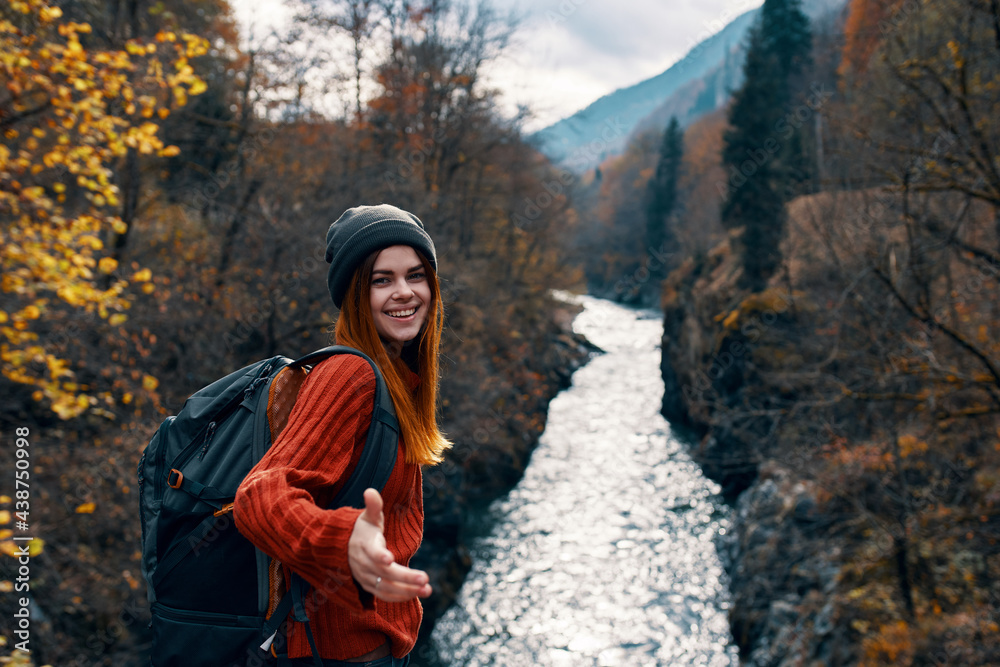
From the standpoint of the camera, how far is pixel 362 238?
1.58m

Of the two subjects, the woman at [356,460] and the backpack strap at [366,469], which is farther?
the backpack strap at [366,469]

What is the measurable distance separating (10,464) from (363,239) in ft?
18.9

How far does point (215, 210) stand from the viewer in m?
9.80

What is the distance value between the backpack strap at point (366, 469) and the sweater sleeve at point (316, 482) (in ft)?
0.06

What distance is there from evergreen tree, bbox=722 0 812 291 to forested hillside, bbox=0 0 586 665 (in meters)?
9.49

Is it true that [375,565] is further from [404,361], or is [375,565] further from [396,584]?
[404,361]

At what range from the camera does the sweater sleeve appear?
108 centimetres

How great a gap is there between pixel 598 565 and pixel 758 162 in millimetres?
17189

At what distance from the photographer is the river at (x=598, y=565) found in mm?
9383
